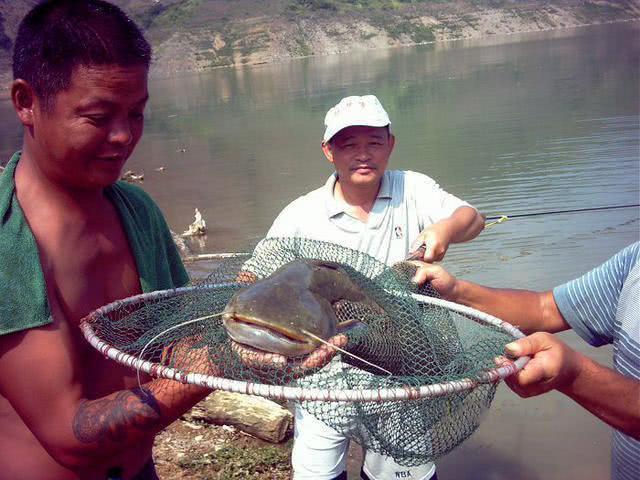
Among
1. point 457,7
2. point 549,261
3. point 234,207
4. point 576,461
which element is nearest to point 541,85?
point 234,207

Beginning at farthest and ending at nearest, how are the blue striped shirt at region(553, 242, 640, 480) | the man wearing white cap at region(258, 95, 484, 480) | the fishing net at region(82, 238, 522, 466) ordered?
the man wearing white cap at region(258, 95, 484, 480) → the blue striped shirt at region(553, 242, 640, 480) → the fishing net at region(82, 238, 522, 466)

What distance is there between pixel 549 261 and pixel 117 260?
7.00 meters

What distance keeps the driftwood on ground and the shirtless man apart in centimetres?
207

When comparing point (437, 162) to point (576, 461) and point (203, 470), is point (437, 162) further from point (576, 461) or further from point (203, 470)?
point (203, 470)

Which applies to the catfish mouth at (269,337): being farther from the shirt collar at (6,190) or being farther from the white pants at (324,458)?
the white pants at (324,458)

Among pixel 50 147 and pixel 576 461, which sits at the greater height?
pixel 50 147

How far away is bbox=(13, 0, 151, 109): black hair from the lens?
5.98 ft

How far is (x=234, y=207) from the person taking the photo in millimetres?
12086

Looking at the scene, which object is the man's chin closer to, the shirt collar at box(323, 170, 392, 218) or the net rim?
the shirt collar at box(323, 170, 392, 218)

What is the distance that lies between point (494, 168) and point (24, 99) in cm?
1214

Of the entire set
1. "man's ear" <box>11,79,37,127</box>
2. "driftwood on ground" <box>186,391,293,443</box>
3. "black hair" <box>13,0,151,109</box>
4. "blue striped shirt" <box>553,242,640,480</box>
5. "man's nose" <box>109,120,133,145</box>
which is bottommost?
"driftwood on ground" <box>186,391,293,443</box>

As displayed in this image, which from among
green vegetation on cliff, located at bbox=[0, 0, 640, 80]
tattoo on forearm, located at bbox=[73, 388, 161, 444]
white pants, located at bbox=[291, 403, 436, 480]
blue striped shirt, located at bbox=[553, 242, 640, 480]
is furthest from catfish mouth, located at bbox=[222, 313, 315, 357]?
green vegetation on cliff, located at bbox=[0, 0, 640, 80]

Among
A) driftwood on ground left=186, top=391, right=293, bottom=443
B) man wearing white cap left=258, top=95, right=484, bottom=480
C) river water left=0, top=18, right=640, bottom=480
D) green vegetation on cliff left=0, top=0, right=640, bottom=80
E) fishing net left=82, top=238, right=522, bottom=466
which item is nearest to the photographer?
fishing net left=82, top=238, right=522, bottom=466

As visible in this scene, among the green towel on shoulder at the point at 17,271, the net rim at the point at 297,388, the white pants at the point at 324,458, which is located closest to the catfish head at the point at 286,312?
the net rim at the point at 297,388
